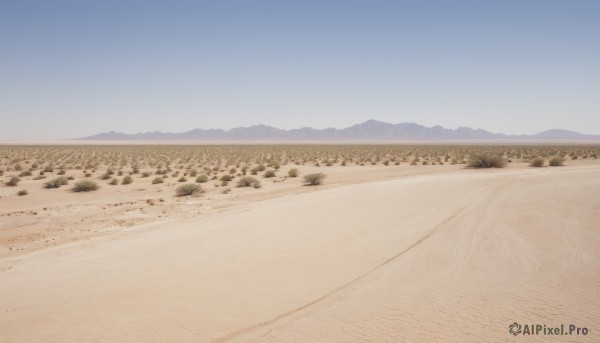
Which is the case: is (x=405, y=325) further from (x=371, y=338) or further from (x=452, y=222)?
(x=452, y=222)

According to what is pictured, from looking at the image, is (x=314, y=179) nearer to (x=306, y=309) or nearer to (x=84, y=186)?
(x=84, y=186)

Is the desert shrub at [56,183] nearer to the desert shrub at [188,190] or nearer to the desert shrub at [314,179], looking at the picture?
the desert shrub at [188,190]

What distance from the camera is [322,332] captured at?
15.0 feet

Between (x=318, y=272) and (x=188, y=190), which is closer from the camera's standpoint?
(x=318, y=272)

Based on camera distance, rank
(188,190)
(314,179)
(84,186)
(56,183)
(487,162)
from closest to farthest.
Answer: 1. (188,190)
2. (84,186)
3. (56,183)
4. (314,179)
5. (487,162)

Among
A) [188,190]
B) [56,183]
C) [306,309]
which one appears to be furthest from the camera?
[56,183]

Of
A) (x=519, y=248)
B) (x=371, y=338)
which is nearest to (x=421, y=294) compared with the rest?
(x=371, y=338)

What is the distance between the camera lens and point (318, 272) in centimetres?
669

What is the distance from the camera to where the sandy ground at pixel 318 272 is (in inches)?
186

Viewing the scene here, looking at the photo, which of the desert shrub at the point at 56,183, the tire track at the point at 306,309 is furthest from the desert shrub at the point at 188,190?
the tire track at the point at 306,309

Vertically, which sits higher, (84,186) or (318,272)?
(318,272)

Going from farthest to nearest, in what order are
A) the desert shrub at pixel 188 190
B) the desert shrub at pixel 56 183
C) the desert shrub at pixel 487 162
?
the desert shrub at pixel 487 162
the desert shrub at pixel 56 183
the desert shrub at pixel 188 190

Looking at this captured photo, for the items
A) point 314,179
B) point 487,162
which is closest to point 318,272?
point 314,179

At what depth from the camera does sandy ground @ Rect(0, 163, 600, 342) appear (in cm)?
472
